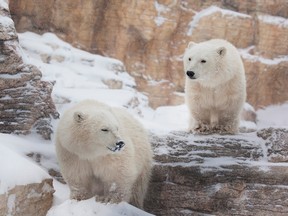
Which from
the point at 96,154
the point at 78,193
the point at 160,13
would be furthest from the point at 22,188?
the point at 160,13

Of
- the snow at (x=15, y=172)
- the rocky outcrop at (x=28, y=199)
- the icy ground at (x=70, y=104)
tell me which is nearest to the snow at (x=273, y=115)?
the icy ground at (x=70, y=104)

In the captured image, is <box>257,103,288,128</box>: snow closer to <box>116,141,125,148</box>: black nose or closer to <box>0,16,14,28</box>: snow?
<box>0,16,14,28</box>: snow

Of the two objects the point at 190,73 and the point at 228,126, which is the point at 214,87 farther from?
the point at 228,126

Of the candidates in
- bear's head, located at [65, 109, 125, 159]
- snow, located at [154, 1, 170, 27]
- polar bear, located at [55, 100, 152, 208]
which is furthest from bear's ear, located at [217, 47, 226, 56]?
Result: snow, located at [154, 1, 170, 27]

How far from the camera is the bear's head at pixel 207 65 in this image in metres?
5.71

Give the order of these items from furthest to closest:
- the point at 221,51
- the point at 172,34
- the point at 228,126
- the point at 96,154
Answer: the point at 172,34, the point at 228,126, the point at 221,51, the point at 96,154

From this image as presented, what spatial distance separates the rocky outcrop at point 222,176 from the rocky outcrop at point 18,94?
171cm

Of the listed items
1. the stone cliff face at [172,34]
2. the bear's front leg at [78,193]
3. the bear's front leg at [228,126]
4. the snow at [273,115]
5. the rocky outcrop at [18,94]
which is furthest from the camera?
the stone cliff face at [172,34]

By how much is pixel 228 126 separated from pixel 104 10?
16.4 m

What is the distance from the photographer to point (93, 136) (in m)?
4.40

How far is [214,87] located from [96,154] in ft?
6.72

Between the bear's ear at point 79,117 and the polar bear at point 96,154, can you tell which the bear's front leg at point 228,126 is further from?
the bear's ear at point 79,117

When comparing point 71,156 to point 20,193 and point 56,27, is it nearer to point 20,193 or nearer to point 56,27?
point 20,193

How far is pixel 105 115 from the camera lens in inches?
178
